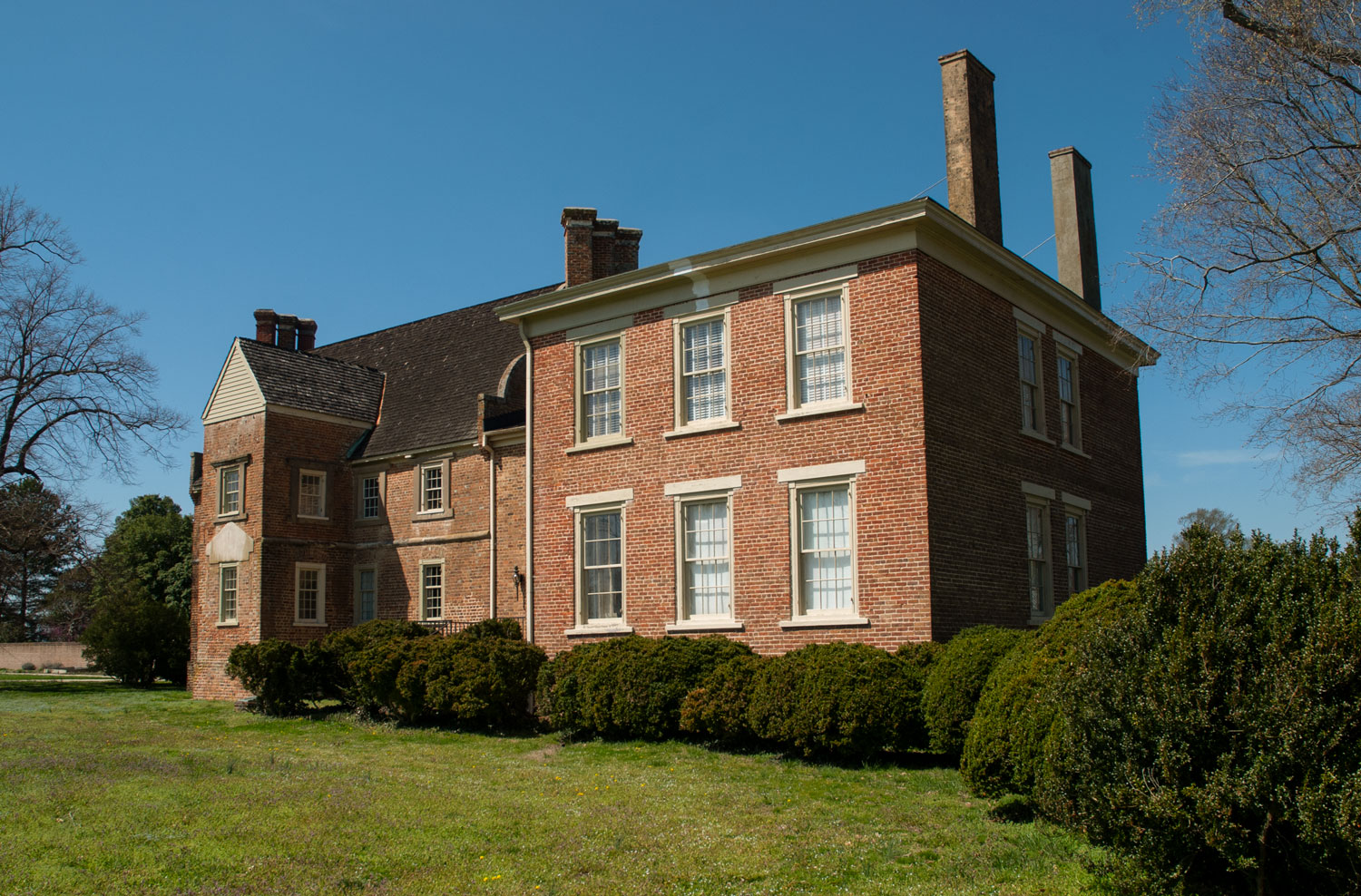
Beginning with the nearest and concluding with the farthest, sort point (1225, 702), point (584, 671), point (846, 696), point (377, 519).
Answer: point (1225, 702) → point (846, 696) → point (584, 671) → point (377, 519)

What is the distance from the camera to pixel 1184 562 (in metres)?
7.43

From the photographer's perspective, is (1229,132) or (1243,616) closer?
(1243,616)

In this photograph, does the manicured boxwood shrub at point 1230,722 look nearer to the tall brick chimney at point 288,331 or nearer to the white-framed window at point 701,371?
the white-framed window at point 701,371

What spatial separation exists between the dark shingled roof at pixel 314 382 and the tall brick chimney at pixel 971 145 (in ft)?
62.7

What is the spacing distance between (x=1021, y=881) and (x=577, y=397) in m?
14.3

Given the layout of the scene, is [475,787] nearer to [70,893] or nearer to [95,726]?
[70,893]

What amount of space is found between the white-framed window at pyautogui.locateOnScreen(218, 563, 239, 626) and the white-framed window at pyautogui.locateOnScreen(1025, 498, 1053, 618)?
2103 cm

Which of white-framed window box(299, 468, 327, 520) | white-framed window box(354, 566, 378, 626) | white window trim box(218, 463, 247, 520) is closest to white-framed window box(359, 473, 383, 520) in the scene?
white-framed window box(299, 468, 327, 520)

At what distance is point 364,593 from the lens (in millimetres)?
30781

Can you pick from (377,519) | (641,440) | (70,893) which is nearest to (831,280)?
(641,440)

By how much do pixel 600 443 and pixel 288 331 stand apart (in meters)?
20.4

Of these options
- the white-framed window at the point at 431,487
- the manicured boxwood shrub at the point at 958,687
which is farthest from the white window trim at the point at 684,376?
the white-framed window at the point at 431,487

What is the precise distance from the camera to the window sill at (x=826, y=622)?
16.6m

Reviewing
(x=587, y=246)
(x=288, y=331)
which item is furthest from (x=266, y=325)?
(x=587, y=246)
